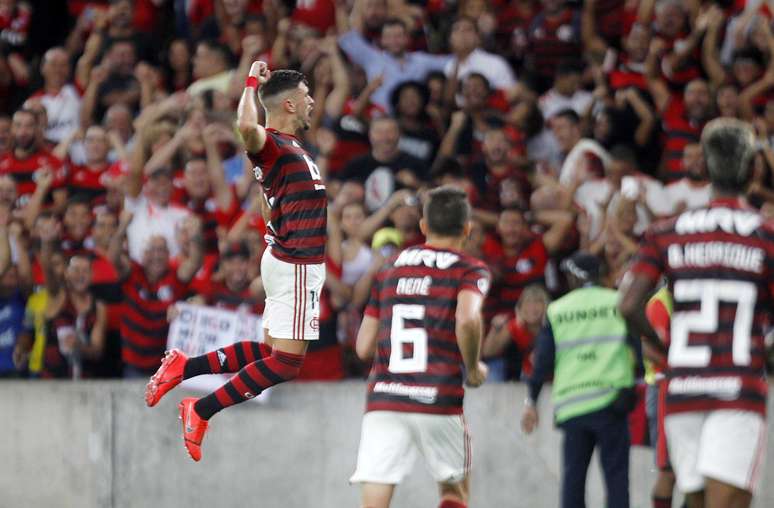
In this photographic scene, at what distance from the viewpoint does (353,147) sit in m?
14.1

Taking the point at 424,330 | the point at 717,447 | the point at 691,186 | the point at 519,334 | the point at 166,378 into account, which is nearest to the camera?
the point at 717,447

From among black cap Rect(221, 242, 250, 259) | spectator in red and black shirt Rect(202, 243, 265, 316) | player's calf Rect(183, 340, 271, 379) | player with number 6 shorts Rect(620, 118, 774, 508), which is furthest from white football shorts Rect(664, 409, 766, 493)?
black cap Rect(221, 242, 250, 259)

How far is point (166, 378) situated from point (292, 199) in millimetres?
1313

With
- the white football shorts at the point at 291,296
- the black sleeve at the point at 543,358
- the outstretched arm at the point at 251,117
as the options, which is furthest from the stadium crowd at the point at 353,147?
the outstretched arm at the point at 251,117

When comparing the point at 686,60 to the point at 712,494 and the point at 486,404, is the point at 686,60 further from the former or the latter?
the point at 712,494

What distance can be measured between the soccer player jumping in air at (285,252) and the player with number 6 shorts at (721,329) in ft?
8.28

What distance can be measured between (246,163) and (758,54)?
491cm

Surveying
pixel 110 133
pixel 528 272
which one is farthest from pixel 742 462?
pixel 110 133

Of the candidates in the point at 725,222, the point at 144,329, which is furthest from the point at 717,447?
the point at 144,329

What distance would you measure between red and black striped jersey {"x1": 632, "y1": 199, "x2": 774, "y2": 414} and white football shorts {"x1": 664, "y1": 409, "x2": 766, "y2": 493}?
0.05m

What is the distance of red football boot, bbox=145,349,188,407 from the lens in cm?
879

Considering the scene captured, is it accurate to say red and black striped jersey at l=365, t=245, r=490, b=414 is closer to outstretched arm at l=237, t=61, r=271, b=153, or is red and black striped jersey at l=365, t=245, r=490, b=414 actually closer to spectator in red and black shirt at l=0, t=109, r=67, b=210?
outstretched arm at l=237, t=61, r=271, b=153

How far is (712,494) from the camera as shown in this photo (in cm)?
650

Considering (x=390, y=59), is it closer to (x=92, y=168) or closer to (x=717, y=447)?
(x=92, y=168)
